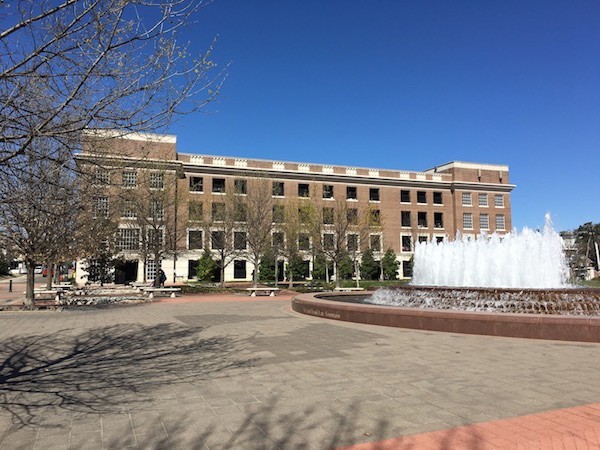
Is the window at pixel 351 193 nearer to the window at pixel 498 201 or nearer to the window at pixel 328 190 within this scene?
the window at pixel 328 190

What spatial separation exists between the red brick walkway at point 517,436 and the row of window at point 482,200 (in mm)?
58190

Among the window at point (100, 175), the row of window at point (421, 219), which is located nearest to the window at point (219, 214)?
the row of window at point (421, 219)

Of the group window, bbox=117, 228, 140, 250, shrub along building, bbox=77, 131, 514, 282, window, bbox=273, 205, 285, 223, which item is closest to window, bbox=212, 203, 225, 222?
shrub along building, bbox=77, 131, 514, 282

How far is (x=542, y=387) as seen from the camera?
6074 millimetres

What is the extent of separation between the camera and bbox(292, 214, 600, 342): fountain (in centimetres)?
1024

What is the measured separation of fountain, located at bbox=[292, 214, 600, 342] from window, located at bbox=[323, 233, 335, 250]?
14358 millimetres

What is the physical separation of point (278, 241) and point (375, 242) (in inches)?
508

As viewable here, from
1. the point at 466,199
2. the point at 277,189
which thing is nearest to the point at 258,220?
the point at 277,189

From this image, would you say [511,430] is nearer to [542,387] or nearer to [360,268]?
[542,387]

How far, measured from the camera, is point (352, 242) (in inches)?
1501

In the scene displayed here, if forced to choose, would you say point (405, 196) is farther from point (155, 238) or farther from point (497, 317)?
point (497, 317)

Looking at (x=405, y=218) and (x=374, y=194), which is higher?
(x=374, y=194)

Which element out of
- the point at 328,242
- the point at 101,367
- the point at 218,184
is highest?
the point at 218,184

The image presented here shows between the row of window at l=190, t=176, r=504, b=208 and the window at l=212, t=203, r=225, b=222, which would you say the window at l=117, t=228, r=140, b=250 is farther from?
the row of window at l=190, t=176, r=504, b=208
